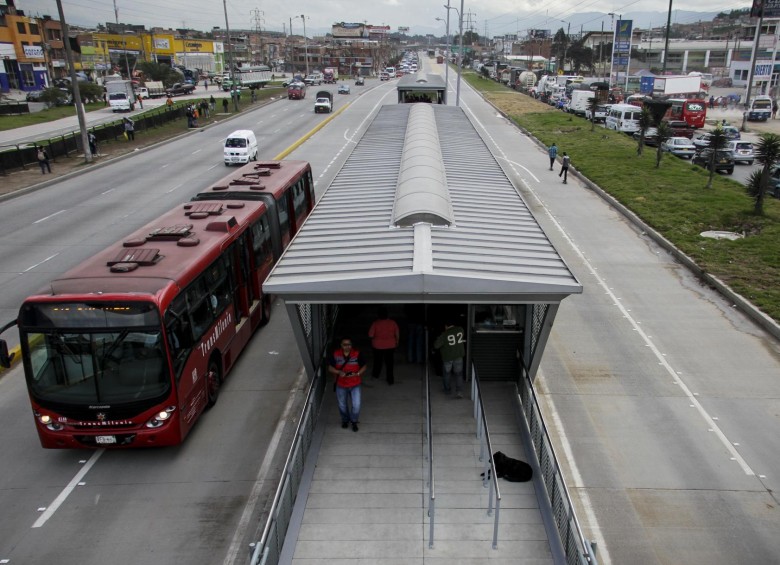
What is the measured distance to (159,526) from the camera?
27.7ft

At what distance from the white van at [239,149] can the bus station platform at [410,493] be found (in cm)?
2625

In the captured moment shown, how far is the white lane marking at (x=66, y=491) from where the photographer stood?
8.57 meters

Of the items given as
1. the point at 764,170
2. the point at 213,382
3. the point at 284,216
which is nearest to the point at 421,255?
the point at 213,382

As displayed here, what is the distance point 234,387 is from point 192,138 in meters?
38.1

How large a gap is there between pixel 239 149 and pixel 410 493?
2936cm

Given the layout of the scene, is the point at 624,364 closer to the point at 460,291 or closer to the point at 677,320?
the point at 677,320

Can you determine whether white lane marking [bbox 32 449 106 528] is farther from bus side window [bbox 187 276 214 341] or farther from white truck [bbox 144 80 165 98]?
white truck [bbox 144 80 165 98]

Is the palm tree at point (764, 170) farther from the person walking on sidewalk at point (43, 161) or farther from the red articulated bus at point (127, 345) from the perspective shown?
the person walking on sidewalk at point (43, 161)

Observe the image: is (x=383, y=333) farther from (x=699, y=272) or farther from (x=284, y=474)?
(x=699, y=272)

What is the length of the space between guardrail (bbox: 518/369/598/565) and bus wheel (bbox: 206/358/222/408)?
5156 mm

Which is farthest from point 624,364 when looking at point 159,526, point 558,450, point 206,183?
point 206,183

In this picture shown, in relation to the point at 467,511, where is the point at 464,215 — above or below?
above

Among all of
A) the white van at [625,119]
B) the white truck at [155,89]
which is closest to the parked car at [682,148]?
the white van at [625,119]

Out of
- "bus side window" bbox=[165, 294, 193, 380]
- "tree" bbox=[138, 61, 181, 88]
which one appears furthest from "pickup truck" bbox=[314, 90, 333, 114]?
"bus side window" bbox=[165, 294, 193, 380]
